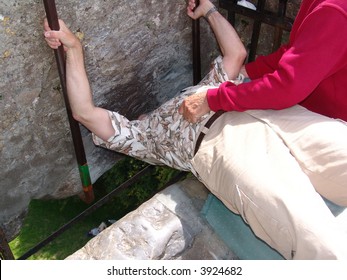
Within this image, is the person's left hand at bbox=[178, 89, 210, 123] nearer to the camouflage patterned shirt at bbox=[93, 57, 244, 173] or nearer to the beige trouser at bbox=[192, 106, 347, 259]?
the camouflage patterned shirt at bbox=[93, 57, 244, 173]

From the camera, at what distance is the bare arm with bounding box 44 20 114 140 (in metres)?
2.41

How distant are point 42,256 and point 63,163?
2.32 feet

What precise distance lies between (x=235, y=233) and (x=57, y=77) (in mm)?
1315

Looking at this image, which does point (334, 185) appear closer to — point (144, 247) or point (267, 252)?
point (267, 252)

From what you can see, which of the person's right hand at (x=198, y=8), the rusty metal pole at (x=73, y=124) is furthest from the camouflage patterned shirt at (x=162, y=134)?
the person's right hand at (x=198, y=8)

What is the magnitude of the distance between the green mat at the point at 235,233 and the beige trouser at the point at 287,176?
277 millimetres

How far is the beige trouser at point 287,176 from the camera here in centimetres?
179

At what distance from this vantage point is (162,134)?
2.74 meters

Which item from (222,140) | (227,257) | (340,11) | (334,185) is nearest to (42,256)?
(227,257)

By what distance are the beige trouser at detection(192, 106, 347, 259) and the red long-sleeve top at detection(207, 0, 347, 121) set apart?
112 mm

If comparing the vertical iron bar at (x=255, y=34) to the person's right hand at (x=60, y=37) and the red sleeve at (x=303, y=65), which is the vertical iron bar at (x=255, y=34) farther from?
the person's right hand at (x=60, y=37)

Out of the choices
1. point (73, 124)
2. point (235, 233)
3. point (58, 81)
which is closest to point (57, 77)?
point (58, 81)

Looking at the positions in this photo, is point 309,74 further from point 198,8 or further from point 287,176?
point 198,8

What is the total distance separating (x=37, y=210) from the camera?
3217mm
